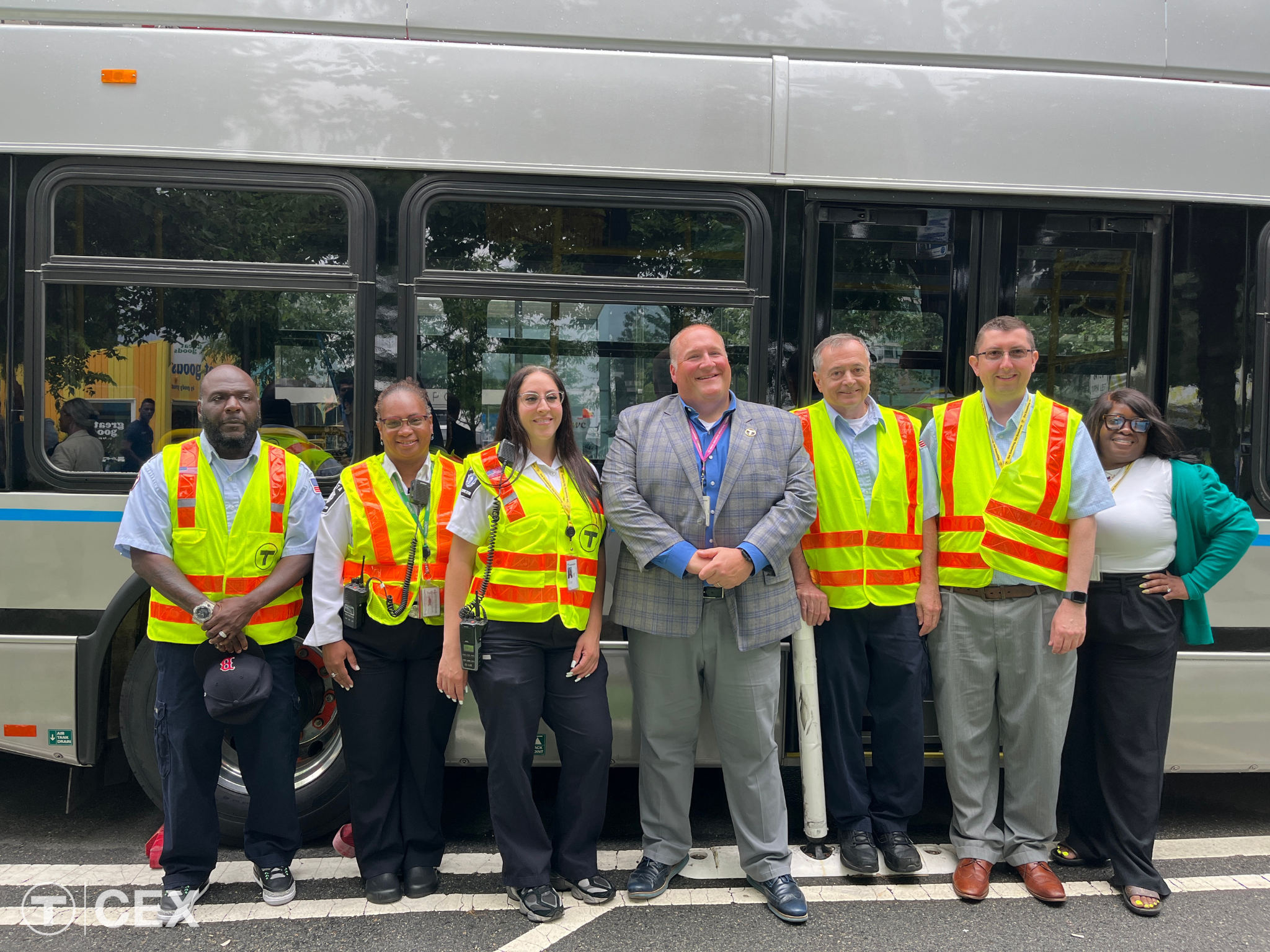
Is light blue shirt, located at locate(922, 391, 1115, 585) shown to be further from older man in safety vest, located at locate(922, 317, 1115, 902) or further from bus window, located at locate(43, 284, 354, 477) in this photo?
bus window, located at locate(43, 284, 354, 477)

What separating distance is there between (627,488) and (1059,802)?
273 centimetres

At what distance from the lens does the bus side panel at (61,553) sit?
11.2 ft

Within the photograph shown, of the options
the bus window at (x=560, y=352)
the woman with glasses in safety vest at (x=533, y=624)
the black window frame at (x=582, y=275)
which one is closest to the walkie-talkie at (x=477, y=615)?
the woman with glasses in safety vest at (x=533, y=624)

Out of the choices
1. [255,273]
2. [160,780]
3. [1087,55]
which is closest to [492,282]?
[255,273]

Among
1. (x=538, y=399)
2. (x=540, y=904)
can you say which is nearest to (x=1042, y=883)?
(x=540, y=904)

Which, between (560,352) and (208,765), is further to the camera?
(560,352)

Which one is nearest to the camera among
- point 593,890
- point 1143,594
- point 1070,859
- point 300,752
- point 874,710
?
point 593,890

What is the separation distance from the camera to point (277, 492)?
10.3 feet

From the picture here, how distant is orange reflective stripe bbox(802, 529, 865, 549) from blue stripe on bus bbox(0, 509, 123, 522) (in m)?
2.68

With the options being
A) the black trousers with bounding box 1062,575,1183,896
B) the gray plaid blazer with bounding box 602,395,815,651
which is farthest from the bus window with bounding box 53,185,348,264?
the black trousers with bounding box 1062,575,1183,896

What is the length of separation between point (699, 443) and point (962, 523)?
1040 millimetres

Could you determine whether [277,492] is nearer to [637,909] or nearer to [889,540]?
[637,909]

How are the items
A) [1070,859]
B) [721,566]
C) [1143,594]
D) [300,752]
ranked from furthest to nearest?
1. [300,752]
2. [1070,859]
3. [1143,594]
4. [721,566]

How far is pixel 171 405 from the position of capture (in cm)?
344
